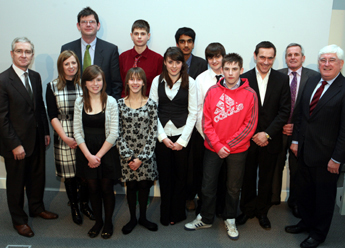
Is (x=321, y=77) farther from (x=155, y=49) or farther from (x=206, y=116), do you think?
(x=155, y=49)

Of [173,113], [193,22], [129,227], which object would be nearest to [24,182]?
[129,227]

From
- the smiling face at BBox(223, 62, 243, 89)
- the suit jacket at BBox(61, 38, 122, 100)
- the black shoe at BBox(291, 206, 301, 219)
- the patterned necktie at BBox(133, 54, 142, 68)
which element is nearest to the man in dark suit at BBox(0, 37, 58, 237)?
the suit jacket at BBox(61, 38, 122, 100)

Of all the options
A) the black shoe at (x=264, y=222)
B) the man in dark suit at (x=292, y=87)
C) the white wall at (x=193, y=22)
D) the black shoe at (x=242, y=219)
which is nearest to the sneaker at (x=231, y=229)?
the black shoe at (x=242, y=219)

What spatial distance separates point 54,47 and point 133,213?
212cm

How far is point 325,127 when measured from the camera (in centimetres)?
236

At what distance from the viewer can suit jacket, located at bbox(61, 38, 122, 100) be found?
301 centimetres

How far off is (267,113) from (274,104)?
0.10 meters

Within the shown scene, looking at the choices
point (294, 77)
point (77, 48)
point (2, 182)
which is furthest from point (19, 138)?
point (294, 77)

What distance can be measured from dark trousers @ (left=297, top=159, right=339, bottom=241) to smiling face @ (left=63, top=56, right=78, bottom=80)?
7.31 feet

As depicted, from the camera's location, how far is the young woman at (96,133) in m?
2.46

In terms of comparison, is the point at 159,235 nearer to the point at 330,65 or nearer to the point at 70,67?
the point at 70,67

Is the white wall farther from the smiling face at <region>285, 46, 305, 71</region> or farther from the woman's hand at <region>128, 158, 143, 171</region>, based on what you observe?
the woman's hand at <region>128, 158, 143, 171</region>

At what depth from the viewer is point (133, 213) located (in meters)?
2.74

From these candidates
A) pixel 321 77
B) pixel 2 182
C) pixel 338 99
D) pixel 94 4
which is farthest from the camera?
pixel 2 182
